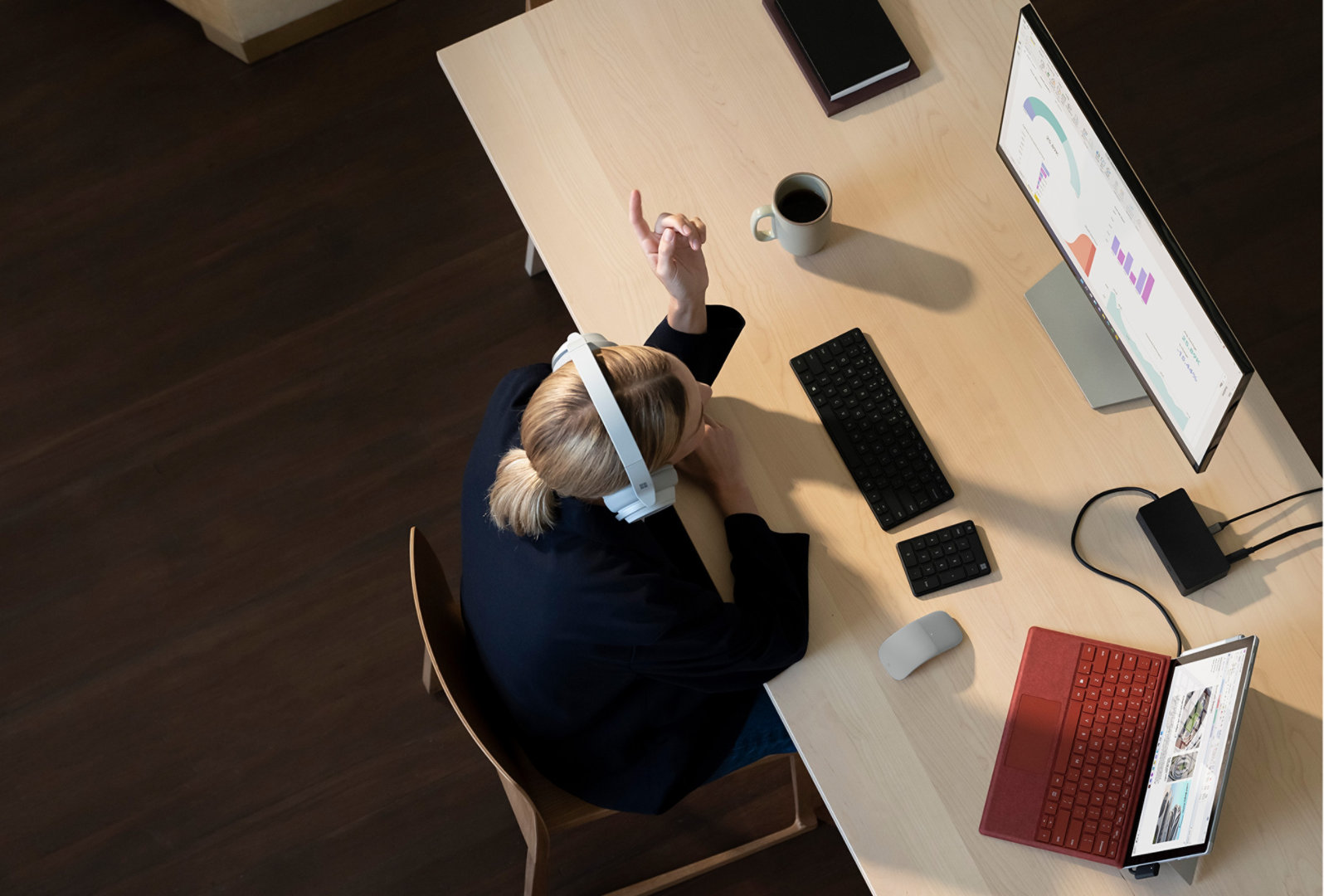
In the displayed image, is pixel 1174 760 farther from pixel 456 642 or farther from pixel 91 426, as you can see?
pixel 91 426

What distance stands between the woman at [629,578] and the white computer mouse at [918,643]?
12 centimetres

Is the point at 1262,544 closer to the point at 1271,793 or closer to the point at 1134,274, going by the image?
the point at 1271,793

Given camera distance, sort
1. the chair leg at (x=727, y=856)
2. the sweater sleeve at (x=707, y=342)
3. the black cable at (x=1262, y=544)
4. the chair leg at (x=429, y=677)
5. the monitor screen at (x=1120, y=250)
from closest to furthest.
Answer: the monitor screen at (x=1120, y=250), the black cable at (x=1262, y=544), the sweater sleeve at (x=707, y=342), the chair leg at (x=429, y=677), the chair leg at (x=727, y=856)

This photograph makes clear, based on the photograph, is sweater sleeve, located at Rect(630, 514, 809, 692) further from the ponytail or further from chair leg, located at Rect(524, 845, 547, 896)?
chair leg, located at Rect(524, 845, 547, 896)

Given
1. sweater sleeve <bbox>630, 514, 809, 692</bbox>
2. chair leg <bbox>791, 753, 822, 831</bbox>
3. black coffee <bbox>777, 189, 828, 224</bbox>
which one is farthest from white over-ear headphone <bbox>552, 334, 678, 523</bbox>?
chair leg <bbox>791, 753, 822, 831</bbox>

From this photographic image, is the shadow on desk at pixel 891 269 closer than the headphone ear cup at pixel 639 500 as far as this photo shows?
No

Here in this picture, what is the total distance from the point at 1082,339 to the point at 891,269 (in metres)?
→ 0.29

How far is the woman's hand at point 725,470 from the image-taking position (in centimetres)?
152

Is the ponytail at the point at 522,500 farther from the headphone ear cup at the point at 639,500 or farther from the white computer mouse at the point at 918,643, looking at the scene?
the white computer mouse at the point at 918,643

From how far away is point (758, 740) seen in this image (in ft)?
5.70

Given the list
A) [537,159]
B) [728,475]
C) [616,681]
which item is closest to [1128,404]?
[728,475]

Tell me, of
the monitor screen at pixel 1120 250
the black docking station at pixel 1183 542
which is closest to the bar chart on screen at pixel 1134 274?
the monitor screen at pixel 1120 250

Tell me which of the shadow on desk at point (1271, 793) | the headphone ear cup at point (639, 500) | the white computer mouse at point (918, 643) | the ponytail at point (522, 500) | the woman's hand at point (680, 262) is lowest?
the shadow on desk at point (1271, 793)

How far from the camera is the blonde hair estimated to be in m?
1.31
